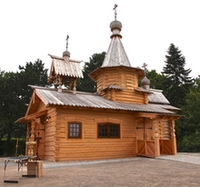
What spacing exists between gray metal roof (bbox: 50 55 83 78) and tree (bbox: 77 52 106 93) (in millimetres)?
17116

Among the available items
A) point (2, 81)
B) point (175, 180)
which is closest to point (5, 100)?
point (2, 81)

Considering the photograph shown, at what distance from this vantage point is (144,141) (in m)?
13.5

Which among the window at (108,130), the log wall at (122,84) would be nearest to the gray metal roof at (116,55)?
the log wall at (122,84)

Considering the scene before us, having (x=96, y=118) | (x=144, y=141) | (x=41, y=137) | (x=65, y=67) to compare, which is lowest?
(x=144, y=141)

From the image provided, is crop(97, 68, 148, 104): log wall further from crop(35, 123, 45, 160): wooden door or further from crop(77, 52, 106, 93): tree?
crop(77, 52, 106, 93): tree

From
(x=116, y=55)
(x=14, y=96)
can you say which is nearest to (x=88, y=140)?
(x=116, y=55)

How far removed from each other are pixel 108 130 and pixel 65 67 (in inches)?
203

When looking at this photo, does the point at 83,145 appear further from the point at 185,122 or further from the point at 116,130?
the point at 185,122

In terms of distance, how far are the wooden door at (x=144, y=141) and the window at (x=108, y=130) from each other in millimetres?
1623

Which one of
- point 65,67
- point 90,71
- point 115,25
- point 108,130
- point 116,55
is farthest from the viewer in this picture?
point 90,71

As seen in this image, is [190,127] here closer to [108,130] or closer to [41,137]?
[108,130]

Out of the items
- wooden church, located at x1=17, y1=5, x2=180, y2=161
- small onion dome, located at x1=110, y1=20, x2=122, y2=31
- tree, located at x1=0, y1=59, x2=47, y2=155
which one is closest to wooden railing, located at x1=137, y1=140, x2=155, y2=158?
wooden church, located at x1=17, y1=5, x2=180, y2=161

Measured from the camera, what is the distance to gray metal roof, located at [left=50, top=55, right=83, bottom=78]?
14453 mm

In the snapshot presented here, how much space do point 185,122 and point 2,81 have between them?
22.1 metres
